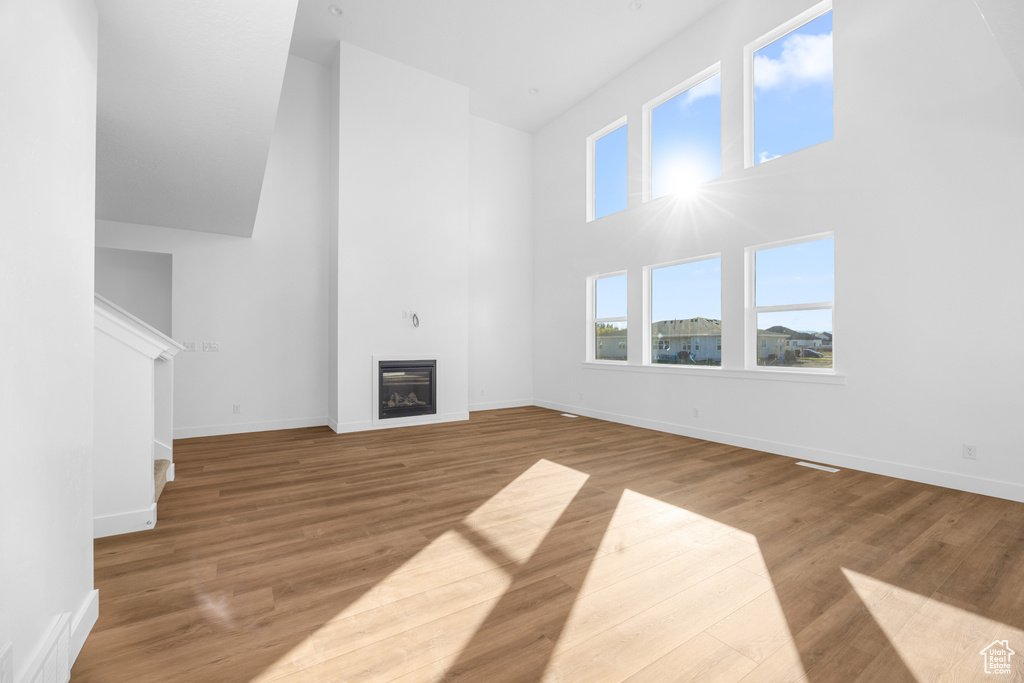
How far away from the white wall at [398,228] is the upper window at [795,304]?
3.70 metres

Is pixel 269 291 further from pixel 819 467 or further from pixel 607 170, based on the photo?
pixel 819 467

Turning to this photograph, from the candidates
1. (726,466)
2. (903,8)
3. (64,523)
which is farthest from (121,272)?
(903,8)

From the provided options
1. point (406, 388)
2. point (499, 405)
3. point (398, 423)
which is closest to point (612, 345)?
point (499, 405)

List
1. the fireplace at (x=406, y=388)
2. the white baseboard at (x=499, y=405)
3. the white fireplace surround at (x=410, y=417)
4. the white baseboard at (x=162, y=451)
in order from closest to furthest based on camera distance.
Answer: the white baseboard at (x=162, y=451) → the white fireplace surround at (x=410, y=417) → the fireplace at (x=406, y=388) → the white baseboard at (x=499, y=405)

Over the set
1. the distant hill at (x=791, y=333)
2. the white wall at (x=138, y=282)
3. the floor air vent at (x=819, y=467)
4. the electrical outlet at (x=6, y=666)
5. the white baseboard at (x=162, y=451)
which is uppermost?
the white wall at (x=138, y=282)

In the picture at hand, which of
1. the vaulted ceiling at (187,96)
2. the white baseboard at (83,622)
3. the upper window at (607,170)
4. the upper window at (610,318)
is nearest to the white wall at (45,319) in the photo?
the white baseboard at (83,622)

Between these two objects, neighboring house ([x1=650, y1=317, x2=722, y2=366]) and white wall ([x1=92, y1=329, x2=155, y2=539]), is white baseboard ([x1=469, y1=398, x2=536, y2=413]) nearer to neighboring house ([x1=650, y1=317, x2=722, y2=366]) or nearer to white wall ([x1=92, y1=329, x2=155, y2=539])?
neighboring house ([x1=650, y1=317, x2=722, y2=366])

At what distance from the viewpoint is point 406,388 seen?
5766 mm

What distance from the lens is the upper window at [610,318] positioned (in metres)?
6.13

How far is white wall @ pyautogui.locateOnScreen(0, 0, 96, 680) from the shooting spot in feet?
3.32

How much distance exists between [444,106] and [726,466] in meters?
5.69

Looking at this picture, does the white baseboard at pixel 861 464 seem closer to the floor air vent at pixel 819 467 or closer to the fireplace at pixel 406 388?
the floor air vent at pixel 819 467

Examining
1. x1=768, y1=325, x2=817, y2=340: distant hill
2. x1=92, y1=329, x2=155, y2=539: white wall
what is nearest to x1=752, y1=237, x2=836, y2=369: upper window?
x1=768, y1=325, x2=817, y2=340: distant hill

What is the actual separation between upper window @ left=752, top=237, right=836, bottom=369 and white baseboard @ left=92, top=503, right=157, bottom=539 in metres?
5.08
